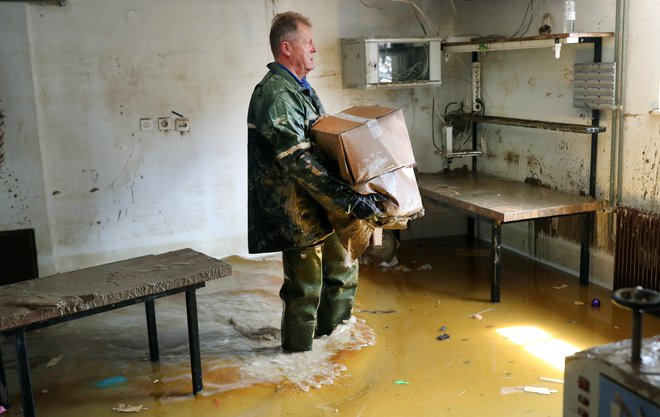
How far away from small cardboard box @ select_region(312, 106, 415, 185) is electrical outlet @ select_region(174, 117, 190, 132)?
→ 6.86ft

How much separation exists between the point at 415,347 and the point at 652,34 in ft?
7.54

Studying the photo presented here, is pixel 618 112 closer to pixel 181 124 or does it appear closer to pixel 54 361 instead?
pixel 181 124

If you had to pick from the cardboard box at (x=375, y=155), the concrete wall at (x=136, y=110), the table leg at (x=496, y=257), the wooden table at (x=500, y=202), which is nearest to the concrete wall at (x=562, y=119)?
the wooden table at (x=500, y=202)

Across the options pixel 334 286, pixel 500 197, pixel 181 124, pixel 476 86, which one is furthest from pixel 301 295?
pixel 476 86

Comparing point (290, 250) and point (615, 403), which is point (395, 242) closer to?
point (290, 250)

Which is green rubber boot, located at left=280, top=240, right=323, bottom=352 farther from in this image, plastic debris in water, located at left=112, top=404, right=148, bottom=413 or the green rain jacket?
plastic debris in water, located at left=112, top=404, right=148, bottom=413

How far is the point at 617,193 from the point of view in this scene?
4.12 meters

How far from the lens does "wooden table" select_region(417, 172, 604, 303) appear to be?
13.2 ft

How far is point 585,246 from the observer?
4.25 m

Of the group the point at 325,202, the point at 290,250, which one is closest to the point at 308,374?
the point at 290,250

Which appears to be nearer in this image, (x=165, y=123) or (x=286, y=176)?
(x=286, y=176)

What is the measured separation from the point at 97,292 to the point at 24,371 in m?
0.41

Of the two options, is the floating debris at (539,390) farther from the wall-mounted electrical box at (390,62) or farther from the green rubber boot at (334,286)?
the wall-mounted electrical box at (390,62)

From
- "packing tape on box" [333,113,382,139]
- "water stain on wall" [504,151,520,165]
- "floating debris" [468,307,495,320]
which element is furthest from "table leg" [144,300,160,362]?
"water stain on wall" [504,151,520,165]
